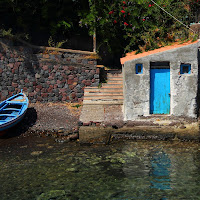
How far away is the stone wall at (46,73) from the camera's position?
1310cm

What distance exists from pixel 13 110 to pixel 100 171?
583cm

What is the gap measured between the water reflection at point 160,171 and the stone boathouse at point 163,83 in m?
2.21

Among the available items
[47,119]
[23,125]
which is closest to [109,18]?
[47,119]

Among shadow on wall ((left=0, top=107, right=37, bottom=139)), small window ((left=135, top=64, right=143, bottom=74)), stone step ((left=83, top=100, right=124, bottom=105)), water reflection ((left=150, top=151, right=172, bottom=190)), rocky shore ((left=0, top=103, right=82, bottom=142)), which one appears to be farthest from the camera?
stone step ((left=83, top=100, right=124, bottom=105))

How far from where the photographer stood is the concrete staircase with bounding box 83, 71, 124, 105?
12320mm

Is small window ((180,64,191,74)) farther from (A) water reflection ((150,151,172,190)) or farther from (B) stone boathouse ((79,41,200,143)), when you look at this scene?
(A) water reflection ((150,151,172,190))

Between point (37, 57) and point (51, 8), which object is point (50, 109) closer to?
point (37, 57)

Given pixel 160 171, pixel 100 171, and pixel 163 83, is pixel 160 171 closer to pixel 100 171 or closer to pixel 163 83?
pixel 100 171

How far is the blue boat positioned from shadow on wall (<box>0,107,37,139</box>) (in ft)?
1.17

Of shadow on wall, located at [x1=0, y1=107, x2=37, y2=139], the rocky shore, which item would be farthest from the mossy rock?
shadow on wall, located at [x1=0, y1=107, x2=37, y2=139]

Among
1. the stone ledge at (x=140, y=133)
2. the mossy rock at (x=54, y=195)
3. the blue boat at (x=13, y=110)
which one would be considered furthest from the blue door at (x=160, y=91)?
the mossy rock at (x=54, y=195)

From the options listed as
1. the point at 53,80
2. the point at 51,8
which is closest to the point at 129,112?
the point at 53,80

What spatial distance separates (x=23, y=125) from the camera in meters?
11.3

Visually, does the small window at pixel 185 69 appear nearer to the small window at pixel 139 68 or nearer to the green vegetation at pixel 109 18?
the small window at pixel 139 68
